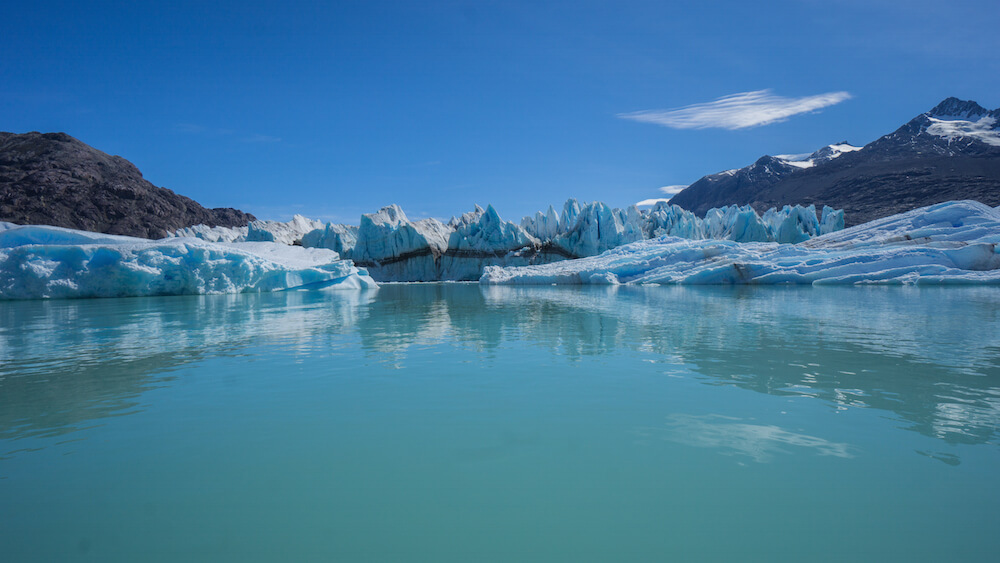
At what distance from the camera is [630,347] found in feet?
21.8

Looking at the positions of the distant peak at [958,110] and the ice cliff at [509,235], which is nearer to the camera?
the ice cliff at [509,235]

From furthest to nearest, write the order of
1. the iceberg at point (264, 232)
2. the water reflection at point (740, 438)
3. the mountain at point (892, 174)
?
the mountain at point (892, 174) → the iceberg at point (264, 232) → the water reflection at point (740, 438)

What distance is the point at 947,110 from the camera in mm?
110062

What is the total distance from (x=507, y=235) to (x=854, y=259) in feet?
93.9

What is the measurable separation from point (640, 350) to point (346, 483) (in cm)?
469

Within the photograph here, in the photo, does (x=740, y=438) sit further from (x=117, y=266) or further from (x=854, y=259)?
(x=117, y=266)

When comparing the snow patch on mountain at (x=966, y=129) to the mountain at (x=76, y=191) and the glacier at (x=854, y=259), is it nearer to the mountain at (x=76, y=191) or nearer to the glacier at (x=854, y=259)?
the glacier at (x=854, y=259)

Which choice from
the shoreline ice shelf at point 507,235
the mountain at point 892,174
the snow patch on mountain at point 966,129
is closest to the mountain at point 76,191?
the shoreline ice shelf at point 507,235

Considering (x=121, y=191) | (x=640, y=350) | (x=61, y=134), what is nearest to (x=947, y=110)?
(x=640, y=350)

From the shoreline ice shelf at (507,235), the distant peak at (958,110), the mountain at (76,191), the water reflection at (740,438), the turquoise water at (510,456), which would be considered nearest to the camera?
the turquoise water at (510,456)

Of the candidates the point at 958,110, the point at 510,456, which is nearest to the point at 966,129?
the point at 958,110

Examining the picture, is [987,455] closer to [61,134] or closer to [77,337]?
[77,337]

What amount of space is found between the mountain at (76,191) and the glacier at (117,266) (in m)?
72.8

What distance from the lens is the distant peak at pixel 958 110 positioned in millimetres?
105850
